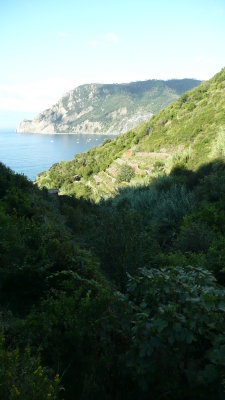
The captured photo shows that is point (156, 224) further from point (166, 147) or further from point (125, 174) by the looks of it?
point (166, 147)

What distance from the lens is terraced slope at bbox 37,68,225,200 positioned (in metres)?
22.6

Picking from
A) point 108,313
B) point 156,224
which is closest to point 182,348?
point 108,313

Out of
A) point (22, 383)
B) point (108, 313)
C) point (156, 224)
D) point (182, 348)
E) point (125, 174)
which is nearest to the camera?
point (22, 383)

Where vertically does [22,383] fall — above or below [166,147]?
below

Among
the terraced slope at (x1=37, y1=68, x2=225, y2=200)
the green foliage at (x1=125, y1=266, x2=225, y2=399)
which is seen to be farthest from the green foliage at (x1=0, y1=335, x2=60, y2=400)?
the terraced slope at (x1=37, y1=68, x2=225, y2=200)

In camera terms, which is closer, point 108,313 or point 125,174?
point 108,313

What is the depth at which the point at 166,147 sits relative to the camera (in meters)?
28.8

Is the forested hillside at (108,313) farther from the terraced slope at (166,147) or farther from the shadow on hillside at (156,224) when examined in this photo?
the terraced slope at (166,147)

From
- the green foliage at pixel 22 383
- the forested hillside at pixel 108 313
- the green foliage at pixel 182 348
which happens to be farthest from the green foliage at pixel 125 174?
the green foliage at pixel 22 383

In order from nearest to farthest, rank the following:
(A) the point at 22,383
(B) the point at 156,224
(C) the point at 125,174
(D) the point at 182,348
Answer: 1. (A) the point at 22,383
2. (D) the point at 182,348
3. (B) the point at 156,224
4. (C) the point at 125,174

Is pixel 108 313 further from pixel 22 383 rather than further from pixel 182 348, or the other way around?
pixel 22 383

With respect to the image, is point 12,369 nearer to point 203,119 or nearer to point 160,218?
point 160,218

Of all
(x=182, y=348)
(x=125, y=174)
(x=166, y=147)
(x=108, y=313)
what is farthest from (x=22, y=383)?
(x=166, y=147)

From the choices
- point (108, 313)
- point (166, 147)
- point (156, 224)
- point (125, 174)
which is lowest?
point (156, 224)
